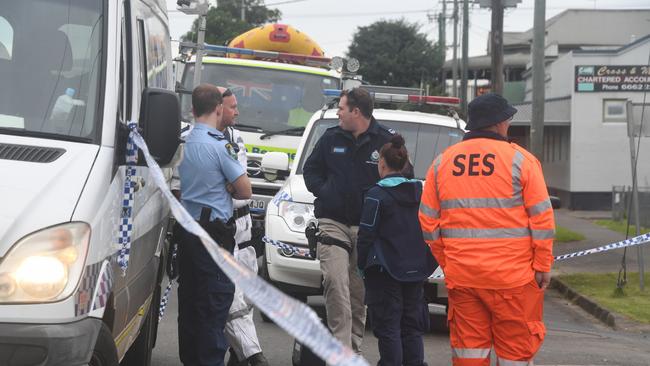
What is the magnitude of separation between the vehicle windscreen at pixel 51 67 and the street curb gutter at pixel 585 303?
7.86 metres

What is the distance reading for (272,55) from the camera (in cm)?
1502

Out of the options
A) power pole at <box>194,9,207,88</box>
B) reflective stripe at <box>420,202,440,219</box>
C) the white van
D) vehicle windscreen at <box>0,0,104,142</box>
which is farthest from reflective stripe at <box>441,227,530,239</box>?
power pole at <box>194,9,207,88</box>

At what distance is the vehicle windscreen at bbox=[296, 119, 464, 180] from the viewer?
409 inches

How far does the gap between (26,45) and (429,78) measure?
62285 millimetres

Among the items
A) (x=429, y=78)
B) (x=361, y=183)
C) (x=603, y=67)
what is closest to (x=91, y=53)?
(x=361, y=183)

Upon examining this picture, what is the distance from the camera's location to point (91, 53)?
5.34m

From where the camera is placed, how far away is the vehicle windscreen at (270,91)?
1394cm

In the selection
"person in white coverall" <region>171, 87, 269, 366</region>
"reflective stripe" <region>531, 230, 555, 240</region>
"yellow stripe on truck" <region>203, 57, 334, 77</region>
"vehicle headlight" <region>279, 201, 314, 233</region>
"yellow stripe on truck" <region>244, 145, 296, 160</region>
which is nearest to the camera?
"reflective stripe" <region>531, 230, 555, 240</region>

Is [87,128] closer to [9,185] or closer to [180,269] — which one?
[9,185]

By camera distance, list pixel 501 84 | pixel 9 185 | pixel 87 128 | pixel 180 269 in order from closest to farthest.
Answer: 1. pixel 9 185
2. pixel 87 128
3. pixel 180 269
4. pixel 501 84

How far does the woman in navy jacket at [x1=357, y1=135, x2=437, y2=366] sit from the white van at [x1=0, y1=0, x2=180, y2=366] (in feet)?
4.64

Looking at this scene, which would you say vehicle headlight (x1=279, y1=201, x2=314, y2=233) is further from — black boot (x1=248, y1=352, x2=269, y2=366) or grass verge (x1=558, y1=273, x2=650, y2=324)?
grass verge (x1=558, y1=273, x2=650, y2=324)

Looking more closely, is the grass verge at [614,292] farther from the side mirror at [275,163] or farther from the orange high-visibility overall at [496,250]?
the orange high-visibility overall at [496,250]

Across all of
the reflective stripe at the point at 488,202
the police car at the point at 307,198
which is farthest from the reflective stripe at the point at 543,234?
the police car at the point at 307,198
